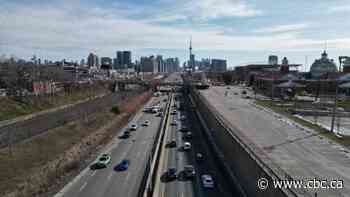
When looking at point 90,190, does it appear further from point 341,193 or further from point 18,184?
point 341,193

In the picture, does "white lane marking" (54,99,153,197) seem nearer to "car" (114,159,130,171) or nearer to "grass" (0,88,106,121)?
"car" (114,159,130,171)

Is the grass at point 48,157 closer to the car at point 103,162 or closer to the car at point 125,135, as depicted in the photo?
the car at point 125,135

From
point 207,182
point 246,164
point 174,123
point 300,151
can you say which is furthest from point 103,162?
point 174,123

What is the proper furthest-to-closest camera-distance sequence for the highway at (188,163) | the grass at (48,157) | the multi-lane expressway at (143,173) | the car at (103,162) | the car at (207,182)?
the car at (103,162)
the car at (207,182)
the grass at (48,157)
the multi-lane expressway at (143,173)
the highway at (188,163)

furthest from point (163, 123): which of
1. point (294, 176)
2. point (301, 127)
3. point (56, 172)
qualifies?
point (294, 176)

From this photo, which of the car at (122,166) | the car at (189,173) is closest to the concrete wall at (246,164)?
the car at (189,173)
